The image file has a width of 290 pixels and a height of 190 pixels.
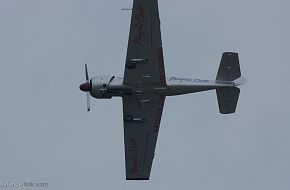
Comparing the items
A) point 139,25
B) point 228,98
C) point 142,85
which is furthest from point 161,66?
point 228,98

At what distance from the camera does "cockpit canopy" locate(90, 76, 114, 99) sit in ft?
152

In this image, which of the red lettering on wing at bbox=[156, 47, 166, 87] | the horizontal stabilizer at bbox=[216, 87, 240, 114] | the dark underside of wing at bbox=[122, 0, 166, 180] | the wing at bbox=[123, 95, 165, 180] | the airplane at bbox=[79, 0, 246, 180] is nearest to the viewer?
the dark underside of wing at bbox=[122, 0, 166, 180]

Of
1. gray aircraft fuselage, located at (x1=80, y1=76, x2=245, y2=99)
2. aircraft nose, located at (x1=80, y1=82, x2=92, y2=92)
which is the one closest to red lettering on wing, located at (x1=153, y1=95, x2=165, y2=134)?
gray aircraft fuselage, located at (x1=80, y1=76, x2=245, y2=99)

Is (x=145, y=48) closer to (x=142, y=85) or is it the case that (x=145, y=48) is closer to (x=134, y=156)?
(x=142, y=85)

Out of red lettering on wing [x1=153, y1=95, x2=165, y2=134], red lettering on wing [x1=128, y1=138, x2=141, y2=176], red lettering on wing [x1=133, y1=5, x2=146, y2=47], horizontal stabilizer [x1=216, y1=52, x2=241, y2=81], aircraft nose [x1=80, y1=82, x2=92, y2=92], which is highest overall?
red lettering on wing [x1=133, y1=5, x2=146, y2=47]

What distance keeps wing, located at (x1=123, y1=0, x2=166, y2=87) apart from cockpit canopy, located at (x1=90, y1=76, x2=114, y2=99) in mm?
1059

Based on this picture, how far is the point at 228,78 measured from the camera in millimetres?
46219

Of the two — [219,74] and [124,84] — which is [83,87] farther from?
[219,74]

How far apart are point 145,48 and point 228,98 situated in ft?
17.0

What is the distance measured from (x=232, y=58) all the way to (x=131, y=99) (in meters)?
5.65

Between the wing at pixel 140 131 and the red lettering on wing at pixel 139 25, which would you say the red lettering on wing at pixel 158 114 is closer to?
the wing at pixel 140 131

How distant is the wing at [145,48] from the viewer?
145 feet

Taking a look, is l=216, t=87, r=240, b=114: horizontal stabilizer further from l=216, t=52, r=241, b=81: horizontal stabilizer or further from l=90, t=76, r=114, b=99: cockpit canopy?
l=90, t=76, r=114, b=99: cockpit canopy

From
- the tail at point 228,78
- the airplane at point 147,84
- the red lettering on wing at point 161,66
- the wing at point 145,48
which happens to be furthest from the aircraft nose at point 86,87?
the tail at point 228,78
